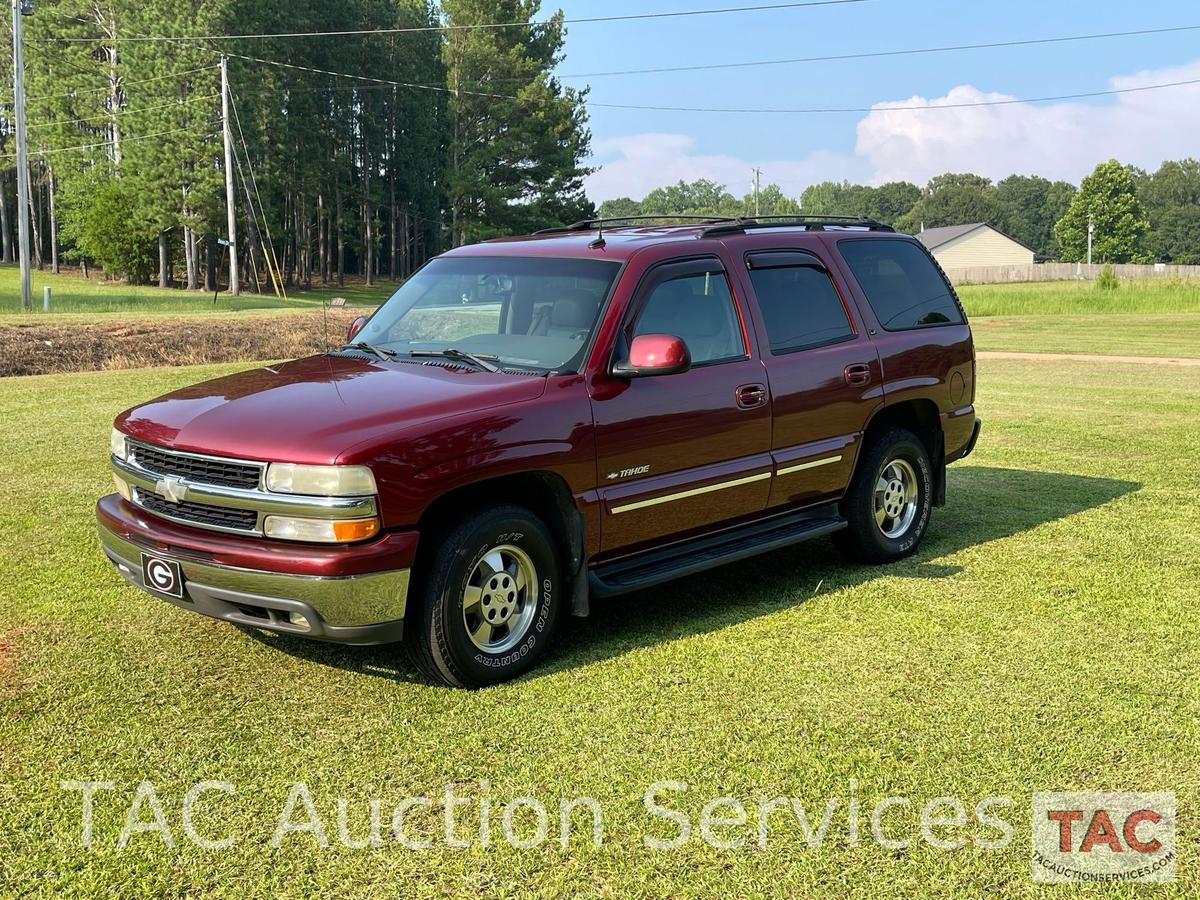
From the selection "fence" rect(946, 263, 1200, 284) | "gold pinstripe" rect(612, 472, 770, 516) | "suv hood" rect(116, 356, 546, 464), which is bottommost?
"gold pinstripe" rect(612, 472, 770, 516)

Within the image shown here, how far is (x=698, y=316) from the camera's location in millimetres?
5754

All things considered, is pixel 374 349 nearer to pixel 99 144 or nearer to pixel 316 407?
pixel 316 407

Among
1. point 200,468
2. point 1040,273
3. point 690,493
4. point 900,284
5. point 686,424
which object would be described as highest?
point 1040,273

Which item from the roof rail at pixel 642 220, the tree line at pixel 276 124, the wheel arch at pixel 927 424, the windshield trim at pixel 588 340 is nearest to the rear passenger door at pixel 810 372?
the roof rail at pixel 642 220

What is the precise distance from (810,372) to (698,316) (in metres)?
0.81

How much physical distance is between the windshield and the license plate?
64.2 inches

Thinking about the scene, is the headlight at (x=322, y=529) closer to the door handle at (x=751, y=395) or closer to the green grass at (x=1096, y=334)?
the door handle at (x=751, y=395)

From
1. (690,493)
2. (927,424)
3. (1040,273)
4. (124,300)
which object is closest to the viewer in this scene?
(690,493)

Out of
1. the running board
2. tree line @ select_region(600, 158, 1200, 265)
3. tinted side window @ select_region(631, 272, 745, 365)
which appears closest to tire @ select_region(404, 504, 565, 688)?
the running board

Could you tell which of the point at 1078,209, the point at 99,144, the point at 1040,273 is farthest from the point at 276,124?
the point at 1078,209

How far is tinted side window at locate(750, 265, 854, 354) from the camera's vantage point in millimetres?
6074

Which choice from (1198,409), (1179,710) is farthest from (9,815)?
(1198,409)

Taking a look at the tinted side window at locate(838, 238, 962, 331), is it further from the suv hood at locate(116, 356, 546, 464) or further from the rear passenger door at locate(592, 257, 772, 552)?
the suv hood at locate(116, 356, 546, 464)

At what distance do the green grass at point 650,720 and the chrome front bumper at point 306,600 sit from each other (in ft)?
1.19
